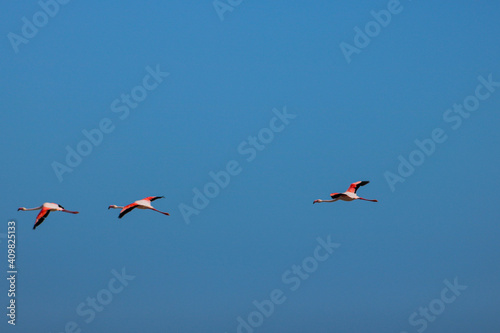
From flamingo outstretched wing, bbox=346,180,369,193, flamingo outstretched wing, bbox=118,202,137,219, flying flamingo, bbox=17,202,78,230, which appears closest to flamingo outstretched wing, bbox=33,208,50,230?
flying flamingo, bbox=17,202,78,230

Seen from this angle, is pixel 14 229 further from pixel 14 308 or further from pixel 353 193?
pixel 353 193

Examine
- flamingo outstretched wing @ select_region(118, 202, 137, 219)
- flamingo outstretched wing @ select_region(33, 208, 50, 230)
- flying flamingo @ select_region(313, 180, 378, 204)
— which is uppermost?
flamingo outstretched wing @ select_region(33, 208, 50, 230)

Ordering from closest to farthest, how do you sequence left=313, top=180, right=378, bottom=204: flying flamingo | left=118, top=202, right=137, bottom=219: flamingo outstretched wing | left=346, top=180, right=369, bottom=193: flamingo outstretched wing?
left=118, top=202, right=137, bottom=219: flamingo outstretched wing < left=313, top=180, right=378, bottom=204: flying flamingo < left=346, top=180, right=369, bottom=193: flamingo outstretched wing

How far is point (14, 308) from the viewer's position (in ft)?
102

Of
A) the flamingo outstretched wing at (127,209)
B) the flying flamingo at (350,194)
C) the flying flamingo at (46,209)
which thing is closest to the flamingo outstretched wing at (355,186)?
the flying flamingo at (350,194)

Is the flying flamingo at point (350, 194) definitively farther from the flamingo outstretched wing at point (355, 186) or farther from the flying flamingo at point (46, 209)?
the flying flamingo at point (46, 209)

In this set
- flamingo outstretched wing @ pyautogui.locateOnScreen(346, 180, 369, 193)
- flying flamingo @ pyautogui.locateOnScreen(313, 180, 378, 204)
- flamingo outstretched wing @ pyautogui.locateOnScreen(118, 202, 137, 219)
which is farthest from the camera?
flamingo outstretched wing @ pyautogui.locateOnScreen(346, 180, 369, 193)

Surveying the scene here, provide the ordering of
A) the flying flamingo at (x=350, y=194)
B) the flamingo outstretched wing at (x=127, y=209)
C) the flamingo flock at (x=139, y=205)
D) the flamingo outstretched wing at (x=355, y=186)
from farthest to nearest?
the flamingo outstretched wing at (x=355, y=186) < the flying flamingo at (x=350, y=194) < the flamingo flock at (x=139, y=205) < the flamingo outstretched wing at (x=127, y=209)

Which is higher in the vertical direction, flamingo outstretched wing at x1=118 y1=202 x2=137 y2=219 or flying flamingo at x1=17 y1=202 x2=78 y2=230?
flying flamingo at x1=17 y1=202 x2=78 y2=230

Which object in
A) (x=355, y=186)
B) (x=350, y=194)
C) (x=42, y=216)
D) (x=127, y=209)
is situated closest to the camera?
(x=127, y=209)

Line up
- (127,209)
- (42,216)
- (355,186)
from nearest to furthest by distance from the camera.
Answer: (127,209) < (42,216) < (355,186)

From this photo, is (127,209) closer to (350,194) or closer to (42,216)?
(42,216)

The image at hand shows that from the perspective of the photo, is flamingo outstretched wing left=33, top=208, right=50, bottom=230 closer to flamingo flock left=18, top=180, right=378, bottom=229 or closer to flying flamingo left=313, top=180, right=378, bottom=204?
flamingo flock left=18, top=180, right=378, bottom=229

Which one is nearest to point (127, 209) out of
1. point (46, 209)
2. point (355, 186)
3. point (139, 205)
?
point (139, 205)
